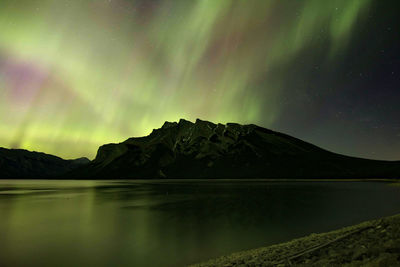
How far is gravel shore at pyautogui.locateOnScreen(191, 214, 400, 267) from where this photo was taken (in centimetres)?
1420

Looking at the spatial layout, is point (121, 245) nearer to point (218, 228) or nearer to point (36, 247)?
point (36, 247)

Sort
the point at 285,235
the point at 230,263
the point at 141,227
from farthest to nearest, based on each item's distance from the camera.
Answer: the point at 141,227, the point at 285,235, the point at 230,263

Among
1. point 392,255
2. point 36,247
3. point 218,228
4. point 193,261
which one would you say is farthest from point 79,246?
point 392,255

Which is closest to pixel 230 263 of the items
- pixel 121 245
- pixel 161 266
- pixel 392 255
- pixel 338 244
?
pixel 161 266

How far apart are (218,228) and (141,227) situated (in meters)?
9.40

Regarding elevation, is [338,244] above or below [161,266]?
above

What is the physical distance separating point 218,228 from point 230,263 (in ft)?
44.6

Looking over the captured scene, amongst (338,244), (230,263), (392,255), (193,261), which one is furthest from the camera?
(193,261)

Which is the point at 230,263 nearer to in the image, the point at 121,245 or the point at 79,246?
the point at 121,245

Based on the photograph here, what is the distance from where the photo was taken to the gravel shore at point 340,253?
46.6ft

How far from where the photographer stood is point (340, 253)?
51.9 ft

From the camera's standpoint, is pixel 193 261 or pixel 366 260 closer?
pixel 366 260

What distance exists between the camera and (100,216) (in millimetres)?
42875

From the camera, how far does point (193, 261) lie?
19172 mm
